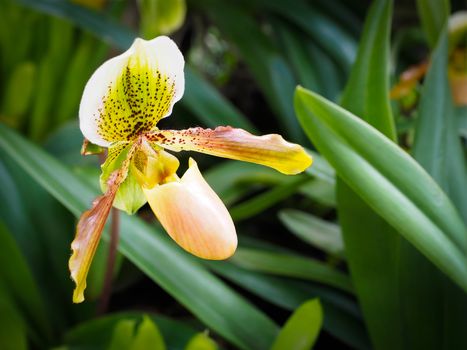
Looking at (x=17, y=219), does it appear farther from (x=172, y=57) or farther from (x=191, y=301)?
(x=172, y=57)

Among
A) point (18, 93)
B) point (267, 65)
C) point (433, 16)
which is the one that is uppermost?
point (433, 16)

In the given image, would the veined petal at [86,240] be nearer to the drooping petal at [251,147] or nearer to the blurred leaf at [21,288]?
the drooping petal at [251,147]

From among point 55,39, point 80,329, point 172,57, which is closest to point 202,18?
point 55,39

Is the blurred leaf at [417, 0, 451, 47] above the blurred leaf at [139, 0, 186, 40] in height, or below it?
above

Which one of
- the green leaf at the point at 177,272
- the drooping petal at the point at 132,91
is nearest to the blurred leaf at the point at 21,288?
the green leaf at the point at 177,272

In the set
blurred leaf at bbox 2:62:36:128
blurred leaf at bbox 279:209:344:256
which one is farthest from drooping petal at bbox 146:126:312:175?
blurred leaf at bbox 2:62:36:128

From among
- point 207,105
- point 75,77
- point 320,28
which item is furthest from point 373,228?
point 75,77

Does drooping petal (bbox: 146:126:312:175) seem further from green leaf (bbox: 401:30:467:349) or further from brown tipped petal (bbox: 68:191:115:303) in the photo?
green leaf (bbox: 401:30:467:349)

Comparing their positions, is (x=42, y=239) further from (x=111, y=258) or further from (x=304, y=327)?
(x=304, y=327)
